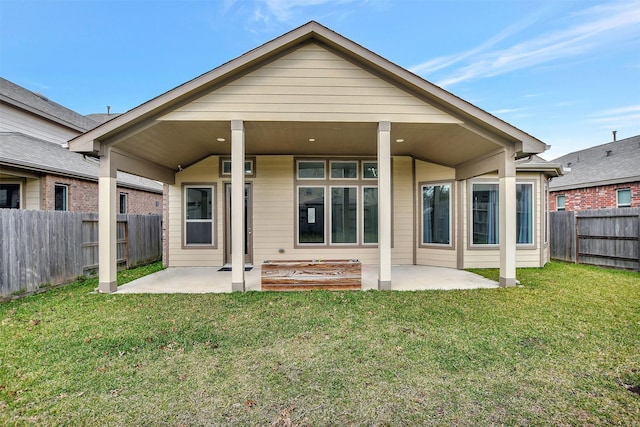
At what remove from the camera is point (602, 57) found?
1190cm

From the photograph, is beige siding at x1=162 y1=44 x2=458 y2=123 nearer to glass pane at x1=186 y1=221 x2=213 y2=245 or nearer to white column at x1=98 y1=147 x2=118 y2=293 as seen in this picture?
white column at x1=98 y1=147 x2=118 y2=293

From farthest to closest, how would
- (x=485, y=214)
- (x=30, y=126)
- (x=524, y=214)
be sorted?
(x=30, y=126), (x=524, y=214), (x=485, y=214)

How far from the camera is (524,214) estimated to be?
7.92 metres

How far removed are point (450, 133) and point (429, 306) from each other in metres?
3.49

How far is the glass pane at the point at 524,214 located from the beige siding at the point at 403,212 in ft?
9.05

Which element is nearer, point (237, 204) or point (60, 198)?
point (237, 204)

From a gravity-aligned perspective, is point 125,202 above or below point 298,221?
above

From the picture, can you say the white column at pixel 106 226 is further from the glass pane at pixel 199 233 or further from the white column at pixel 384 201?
the white column at pixel 384 201

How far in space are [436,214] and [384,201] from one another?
3.30m

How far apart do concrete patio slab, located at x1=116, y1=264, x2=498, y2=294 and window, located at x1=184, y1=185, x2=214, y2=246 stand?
0.87 m

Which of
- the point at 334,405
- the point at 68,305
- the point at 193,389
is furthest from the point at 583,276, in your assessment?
the point at 68,305

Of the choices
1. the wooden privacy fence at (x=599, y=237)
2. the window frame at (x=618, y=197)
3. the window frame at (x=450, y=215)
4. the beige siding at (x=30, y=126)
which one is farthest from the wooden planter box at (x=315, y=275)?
the window frame at (x=618, y=197)

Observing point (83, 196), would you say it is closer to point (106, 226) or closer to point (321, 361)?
point (106, 226)

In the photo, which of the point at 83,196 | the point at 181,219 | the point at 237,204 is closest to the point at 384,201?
the point at 237,204
